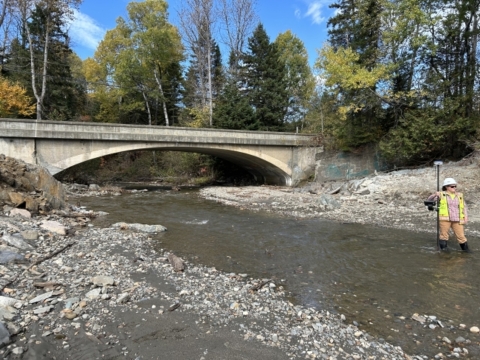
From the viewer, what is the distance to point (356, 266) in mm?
6949

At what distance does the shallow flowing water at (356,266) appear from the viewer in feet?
15.0

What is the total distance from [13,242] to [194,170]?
27811 mm

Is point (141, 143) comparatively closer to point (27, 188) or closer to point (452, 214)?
point (27, 188)

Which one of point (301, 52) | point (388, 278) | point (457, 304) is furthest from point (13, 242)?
point (301, 52)

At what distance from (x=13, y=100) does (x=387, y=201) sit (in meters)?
28.8

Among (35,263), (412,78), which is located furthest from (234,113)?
(35,263)

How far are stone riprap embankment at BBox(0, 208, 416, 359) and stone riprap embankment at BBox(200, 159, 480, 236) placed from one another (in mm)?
7760

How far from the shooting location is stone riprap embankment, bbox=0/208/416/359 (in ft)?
12.1

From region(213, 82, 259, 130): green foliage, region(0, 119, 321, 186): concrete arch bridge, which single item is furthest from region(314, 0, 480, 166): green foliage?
region(213, 82, 259, 130): green foliage

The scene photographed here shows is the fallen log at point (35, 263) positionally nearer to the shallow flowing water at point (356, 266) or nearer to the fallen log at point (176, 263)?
the shallow flowing water at point (356, 266)

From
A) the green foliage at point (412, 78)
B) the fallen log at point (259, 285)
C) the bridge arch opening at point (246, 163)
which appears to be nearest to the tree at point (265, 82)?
the bridge arch opening at point (246, 163)

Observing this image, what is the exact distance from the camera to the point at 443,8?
18.5m

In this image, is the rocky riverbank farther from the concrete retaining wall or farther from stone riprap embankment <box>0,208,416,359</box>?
the concrete retaining wall

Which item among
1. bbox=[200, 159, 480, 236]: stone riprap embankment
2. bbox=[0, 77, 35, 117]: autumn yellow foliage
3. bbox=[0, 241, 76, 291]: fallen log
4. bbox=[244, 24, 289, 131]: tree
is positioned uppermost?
bbox=[244, 24, 289, 131]: tree
